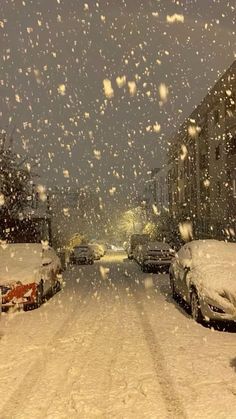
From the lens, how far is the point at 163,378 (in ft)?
20.7

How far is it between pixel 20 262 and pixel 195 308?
495cm

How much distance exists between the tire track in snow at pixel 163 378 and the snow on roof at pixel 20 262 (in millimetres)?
3323

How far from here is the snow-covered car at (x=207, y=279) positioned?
9406 mm

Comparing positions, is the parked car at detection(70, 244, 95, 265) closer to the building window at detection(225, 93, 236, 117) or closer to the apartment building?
the apartment building

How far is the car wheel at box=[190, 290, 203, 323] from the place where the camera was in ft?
32.7

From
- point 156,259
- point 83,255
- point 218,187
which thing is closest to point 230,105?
point 218,187

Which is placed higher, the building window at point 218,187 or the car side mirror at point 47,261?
the building window at point 218,187

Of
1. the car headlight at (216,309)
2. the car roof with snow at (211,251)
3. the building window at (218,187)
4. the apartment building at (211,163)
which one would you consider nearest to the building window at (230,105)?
the apartment building at (211,163)

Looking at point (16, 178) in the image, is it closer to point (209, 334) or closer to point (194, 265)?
point (194, 265)

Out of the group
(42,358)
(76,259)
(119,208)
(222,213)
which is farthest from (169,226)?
(119,208)

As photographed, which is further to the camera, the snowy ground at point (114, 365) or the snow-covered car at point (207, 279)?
the snow-covered car at point (207, 279)

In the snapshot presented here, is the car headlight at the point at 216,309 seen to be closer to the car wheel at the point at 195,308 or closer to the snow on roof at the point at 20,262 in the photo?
the car wheel at the point at 195,308

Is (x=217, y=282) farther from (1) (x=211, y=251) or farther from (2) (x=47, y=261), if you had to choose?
(2) (x=47, y=261)

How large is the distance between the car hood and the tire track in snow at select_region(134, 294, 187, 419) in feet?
4.34
